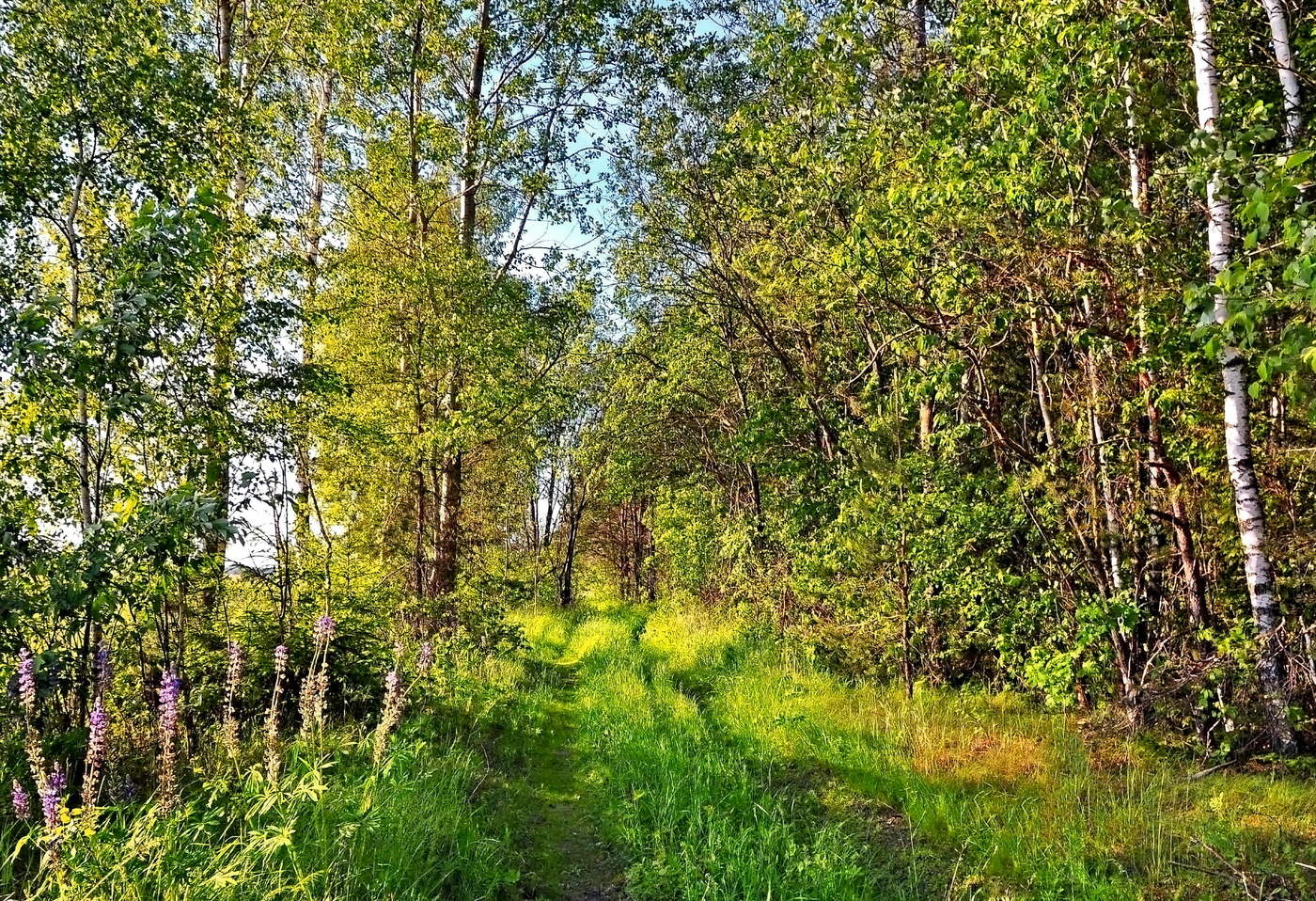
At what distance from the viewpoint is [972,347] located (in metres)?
6.32

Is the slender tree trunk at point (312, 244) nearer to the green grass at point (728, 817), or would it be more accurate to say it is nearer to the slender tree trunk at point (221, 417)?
the slender tree trunk at point (221, 417)

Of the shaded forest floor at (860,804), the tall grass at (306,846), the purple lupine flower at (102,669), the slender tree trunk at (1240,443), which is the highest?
the slender tree trunk at (1240,443)

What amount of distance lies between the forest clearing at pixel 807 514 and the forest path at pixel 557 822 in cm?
4

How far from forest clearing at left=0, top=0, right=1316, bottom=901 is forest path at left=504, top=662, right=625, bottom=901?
0.04 meters

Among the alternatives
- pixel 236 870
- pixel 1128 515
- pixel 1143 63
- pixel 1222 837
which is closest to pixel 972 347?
pixel 1128 515

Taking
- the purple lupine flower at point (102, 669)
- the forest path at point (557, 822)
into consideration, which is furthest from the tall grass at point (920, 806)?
the purple lupine flower at point (102, 669)

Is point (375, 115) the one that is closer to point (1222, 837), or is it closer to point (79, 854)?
point (79, 854)

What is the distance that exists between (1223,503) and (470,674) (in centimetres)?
821

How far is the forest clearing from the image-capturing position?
3834 millimetres

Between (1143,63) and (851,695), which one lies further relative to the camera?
(851,695)

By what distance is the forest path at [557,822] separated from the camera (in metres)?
4.50

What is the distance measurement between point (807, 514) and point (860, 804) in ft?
14.0

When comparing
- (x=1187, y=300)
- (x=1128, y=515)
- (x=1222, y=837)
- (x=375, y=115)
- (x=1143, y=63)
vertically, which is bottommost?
(x=1222, y=837)

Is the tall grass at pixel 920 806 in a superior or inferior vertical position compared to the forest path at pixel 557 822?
superior
